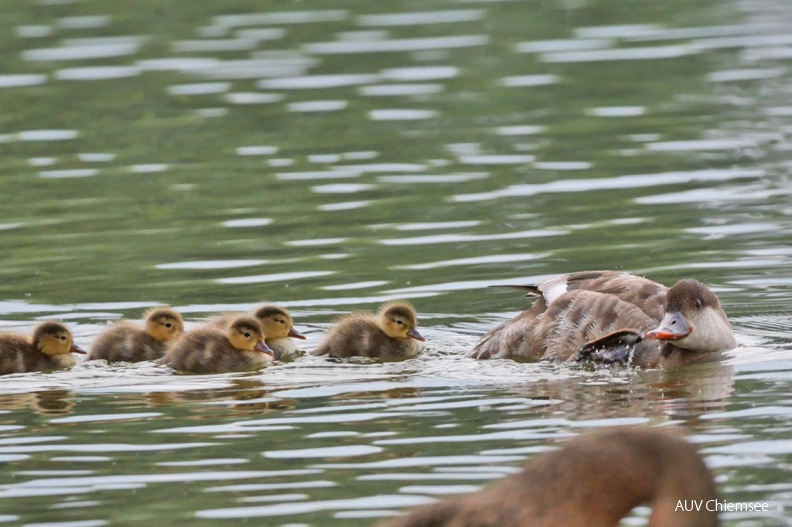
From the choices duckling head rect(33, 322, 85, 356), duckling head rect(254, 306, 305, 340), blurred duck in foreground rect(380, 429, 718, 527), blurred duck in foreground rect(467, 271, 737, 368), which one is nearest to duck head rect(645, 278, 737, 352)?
blurred duck in foreground rect(467, 271, 737, 368)

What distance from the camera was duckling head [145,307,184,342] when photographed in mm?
10398

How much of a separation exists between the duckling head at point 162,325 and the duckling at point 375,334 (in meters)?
0.92

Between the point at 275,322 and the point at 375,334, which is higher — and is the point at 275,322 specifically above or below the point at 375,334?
above

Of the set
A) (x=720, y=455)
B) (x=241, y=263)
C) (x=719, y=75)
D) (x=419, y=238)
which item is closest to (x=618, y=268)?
(x=419, y=238)

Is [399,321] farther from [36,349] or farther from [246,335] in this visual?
[36,349]

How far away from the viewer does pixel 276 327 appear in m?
10.3

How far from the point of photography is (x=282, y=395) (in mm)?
9188

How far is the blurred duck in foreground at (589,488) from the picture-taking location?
4.79 metres

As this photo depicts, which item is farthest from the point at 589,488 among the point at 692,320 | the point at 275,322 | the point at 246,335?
the point at 275,322

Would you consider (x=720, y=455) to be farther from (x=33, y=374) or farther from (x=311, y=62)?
(x=311, y=62)

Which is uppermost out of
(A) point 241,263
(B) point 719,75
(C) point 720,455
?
(B) point 719,75

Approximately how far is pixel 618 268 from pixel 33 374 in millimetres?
4379

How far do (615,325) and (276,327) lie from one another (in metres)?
2.10

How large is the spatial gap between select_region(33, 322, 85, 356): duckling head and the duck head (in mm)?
3508
